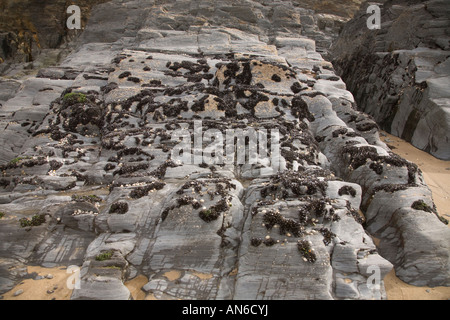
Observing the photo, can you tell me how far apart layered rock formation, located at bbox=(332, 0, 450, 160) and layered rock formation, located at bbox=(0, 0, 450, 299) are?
576 cm

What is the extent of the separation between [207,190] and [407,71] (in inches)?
903

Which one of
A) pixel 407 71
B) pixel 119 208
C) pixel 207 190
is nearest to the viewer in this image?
pixel 119 208

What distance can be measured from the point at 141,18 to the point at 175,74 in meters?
19.5

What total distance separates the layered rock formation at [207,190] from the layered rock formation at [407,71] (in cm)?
576

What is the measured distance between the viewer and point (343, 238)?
456 inches

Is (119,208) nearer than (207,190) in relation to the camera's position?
Yes

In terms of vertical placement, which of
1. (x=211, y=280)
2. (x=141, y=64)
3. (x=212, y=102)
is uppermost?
(x=141, y=64)

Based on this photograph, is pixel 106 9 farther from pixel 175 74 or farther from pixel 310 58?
pixel 310 58

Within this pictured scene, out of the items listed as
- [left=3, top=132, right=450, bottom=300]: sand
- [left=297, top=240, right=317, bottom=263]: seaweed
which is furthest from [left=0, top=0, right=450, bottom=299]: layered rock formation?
[left=3, top=132, right=450, bottom=300]: sand

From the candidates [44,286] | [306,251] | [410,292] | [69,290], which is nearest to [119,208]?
[69,290]

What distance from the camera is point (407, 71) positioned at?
2669 centimetres

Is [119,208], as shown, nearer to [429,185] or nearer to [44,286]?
[44,286]

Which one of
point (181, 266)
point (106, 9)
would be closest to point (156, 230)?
point (181, 266)

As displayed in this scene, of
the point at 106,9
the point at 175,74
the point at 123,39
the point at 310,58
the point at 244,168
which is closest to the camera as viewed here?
the point at 244,168
